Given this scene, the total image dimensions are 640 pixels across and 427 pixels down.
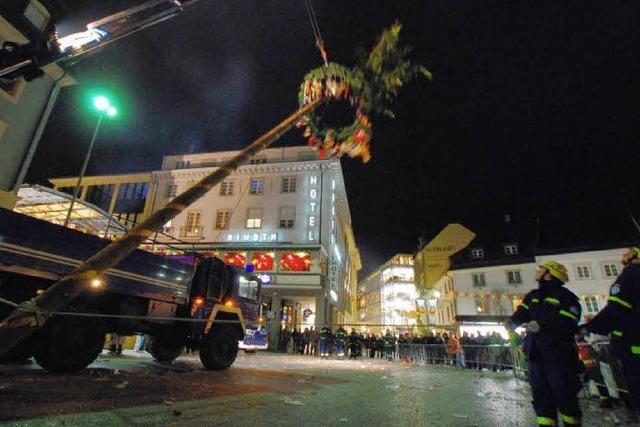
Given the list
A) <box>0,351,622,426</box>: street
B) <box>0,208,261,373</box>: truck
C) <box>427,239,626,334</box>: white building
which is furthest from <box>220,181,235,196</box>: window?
<box>0,351,622,426</box>: street

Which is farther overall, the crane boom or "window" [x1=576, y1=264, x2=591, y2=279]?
"window" [x1=576, y1=264, x2=591, y2=279]

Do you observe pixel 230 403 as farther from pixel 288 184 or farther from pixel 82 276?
pixel 288 184

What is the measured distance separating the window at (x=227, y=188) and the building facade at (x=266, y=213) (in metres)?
0.10

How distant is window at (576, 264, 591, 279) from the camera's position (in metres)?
32.8

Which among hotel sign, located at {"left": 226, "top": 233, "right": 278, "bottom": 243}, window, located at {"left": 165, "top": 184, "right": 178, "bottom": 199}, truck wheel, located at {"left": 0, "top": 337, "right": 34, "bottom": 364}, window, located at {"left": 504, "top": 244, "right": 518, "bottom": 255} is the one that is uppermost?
window, located at {"left": 165, "top": 184, "right": 178, "bottom": 199}

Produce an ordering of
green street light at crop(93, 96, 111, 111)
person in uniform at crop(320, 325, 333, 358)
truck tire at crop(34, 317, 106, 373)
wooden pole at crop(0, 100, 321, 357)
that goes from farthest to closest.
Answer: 1. person in uniform at crop(320, 325, 333, 358)
2. green street light at crop(93, 96, 111, 111)
3. truck tire at crop(34, 317, 106, 373)
4. wooden pole at crop(0, 100, 321, 357)

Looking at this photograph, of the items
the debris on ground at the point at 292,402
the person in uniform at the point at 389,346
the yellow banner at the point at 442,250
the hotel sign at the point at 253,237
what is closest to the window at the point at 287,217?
the hotel sign at the point at 253,237

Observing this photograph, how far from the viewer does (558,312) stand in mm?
3846

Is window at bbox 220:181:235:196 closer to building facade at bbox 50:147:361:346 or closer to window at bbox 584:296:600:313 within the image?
building facade at bbox 50:147:361:346

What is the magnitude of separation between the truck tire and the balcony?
88.6 feet

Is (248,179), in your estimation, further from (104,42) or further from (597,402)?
(597,402)

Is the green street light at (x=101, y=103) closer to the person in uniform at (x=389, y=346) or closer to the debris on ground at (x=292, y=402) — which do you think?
the debris on ground at (x=292, y=402)

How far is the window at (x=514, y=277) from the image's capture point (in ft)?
122

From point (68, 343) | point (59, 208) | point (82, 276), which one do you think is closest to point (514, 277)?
point (68, 343)
